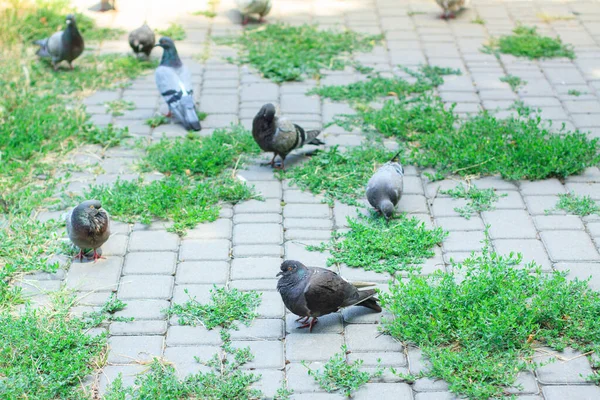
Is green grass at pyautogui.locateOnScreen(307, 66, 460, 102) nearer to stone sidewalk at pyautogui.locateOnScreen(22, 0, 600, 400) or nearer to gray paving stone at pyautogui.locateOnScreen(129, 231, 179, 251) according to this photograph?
stone sidewalk at pyautogui.locateOnScreen(22, 0, 600, 400)

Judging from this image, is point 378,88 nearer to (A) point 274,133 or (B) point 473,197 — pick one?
(A) point 274,133

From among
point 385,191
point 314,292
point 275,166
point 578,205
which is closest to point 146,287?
point 314,292

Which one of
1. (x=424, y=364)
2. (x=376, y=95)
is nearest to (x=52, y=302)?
(x=424, y=364)

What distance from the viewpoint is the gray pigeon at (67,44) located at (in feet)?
28.2

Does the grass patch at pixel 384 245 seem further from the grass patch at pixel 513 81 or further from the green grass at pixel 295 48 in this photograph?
the green grass at pixel 295 48

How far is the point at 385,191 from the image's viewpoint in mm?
5918

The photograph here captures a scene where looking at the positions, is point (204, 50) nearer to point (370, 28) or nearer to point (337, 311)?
point (370, 28)

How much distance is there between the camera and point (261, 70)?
887cm

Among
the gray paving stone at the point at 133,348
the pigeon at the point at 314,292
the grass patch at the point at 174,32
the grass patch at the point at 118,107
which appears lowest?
the grass patch at the point at 174,32

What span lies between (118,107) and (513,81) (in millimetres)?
4198

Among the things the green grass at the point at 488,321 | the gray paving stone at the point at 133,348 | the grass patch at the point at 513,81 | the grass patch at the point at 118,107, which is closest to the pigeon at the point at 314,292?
the green grass at the point at 488,321

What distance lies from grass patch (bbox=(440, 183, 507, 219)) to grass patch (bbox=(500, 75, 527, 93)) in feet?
7.45

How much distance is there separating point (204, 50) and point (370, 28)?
2.17 meters

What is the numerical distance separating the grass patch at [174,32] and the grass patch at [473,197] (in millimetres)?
4650
